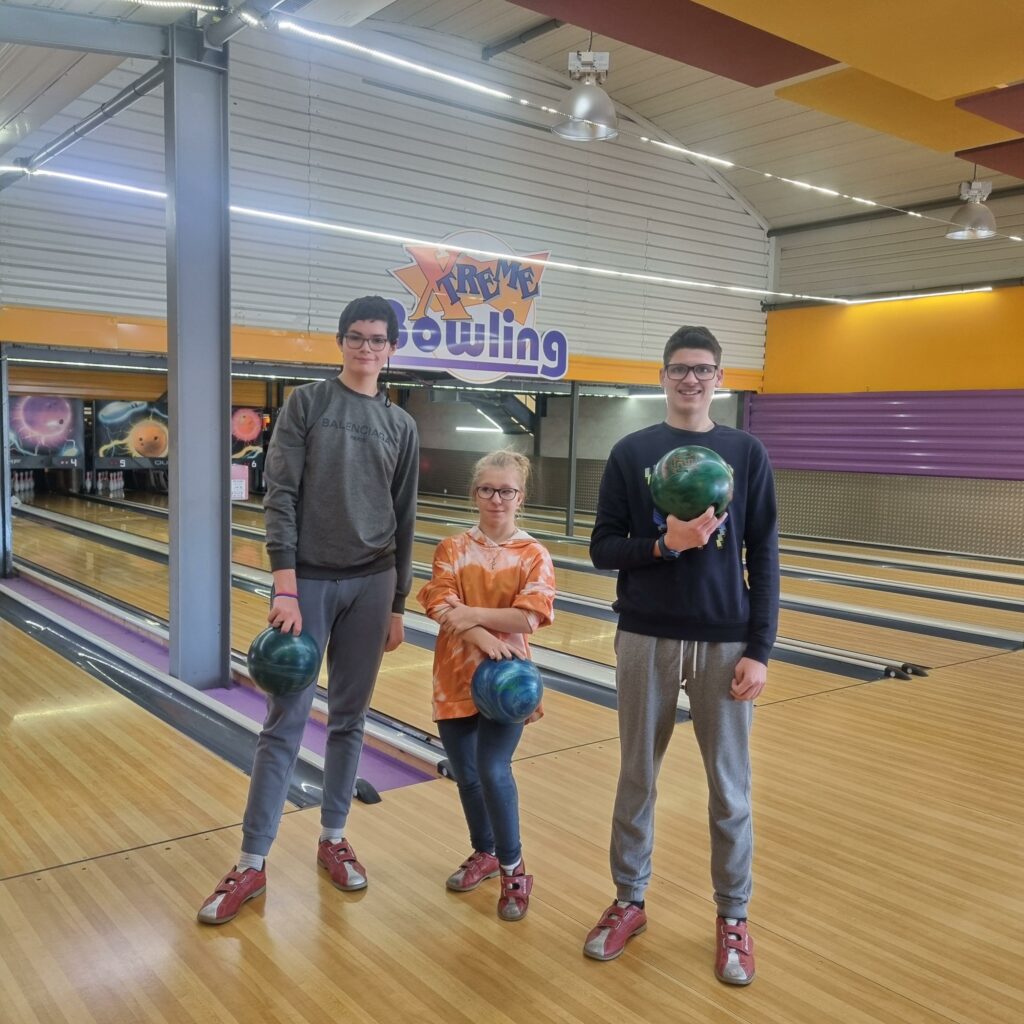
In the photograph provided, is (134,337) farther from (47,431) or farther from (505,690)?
(47,431)

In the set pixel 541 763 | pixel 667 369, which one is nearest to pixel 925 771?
pixel 541 763

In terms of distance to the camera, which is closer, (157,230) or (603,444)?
(157,230)

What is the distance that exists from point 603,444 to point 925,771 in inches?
371

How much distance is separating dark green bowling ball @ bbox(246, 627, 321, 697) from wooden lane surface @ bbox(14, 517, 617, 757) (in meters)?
1.45

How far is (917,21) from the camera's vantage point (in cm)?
364

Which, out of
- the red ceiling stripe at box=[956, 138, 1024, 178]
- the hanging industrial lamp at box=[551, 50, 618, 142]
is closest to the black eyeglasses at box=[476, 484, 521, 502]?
the hanging industrial lamp at box=[551, 50, 618, 142]

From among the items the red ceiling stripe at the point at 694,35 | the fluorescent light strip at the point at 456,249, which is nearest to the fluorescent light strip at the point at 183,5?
the red ceiling stripe at the point at 694,35

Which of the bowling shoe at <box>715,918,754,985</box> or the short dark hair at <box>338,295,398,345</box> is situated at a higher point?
the short dark hair at <box>338,295,398,345</box>

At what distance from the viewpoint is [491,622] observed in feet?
6.61

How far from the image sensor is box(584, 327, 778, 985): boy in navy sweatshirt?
1.85 metres

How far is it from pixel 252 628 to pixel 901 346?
296 inches

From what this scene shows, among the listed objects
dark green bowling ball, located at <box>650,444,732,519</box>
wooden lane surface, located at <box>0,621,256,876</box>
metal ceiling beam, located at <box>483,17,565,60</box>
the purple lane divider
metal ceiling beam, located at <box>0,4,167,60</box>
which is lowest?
the purple lane divider

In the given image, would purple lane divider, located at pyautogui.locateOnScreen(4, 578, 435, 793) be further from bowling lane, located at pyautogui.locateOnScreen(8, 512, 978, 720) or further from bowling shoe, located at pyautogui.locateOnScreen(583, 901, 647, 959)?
bowling shoe, located at pyautogui.locateOnScreen(583, 901, 647, 959)

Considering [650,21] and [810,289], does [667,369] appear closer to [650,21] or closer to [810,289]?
[650,21]
